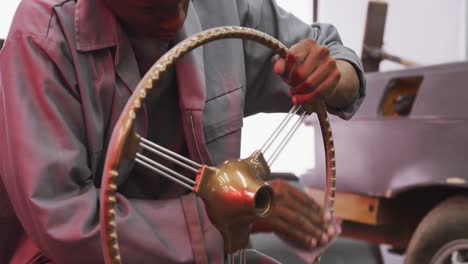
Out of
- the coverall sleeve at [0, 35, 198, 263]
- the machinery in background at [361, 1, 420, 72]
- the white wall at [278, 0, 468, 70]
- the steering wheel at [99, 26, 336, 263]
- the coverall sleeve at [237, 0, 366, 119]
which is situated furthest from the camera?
the white wall at [278, 0, 468, 70]

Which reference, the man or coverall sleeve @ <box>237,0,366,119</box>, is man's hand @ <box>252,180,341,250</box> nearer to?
the man

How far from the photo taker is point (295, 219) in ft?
2.03

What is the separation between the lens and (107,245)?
0.52m

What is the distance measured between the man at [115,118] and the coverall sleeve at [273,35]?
0.31ft

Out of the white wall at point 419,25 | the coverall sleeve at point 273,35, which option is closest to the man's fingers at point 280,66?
the coverall sleeve at point 273,35

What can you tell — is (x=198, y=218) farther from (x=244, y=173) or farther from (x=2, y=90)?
(x=2, y=90)

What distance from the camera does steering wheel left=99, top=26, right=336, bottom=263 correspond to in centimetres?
52

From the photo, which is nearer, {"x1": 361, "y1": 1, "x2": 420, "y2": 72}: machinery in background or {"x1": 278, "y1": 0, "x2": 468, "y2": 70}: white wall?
{"x1": 361, "y1": 1, "x2": 420, "y2": 72}: machinery in background

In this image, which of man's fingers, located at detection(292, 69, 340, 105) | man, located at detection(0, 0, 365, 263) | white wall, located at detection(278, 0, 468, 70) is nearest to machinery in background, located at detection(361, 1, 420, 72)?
white wall, located at detection(278, 0, 468, 70)

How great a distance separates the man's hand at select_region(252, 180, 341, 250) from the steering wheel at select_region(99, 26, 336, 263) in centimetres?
1

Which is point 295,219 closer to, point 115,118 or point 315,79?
point 315,79

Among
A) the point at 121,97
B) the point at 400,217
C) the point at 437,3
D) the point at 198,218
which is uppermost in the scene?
the point at 121,97

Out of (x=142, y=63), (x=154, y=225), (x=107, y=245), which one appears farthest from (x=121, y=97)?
(x=107, y=245)

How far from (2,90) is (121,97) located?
14cm
